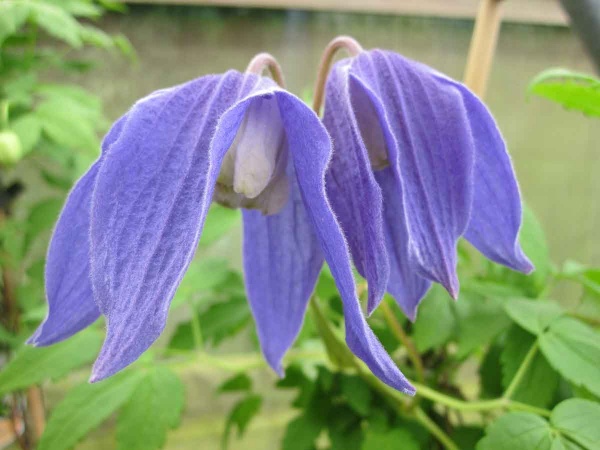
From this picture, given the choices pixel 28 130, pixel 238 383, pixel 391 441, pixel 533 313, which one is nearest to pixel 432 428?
pixel 391 441

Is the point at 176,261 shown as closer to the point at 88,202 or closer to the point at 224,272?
the point at 88,202

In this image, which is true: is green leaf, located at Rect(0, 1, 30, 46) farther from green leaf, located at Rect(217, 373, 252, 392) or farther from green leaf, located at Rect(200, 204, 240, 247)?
green leaf, located at Rect(217, 373, 252, 392)

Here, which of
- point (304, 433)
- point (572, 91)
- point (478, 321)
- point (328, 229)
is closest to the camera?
point (328, 229)

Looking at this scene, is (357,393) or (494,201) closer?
(494,201)

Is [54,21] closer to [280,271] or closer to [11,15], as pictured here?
[11,15]

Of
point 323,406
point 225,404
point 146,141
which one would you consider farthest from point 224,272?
point 225,404

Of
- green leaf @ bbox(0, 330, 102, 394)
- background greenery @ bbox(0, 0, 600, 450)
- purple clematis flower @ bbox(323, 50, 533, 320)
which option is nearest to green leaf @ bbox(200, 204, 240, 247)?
background greenery @ bbox(0, 0, 600, 450)
